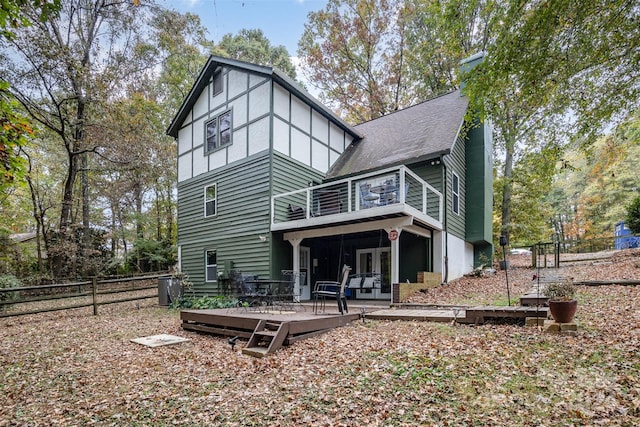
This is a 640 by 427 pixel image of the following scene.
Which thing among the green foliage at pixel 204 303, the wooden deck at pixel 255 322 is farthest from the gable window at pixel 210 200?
the wooden deck at pixel 255 322

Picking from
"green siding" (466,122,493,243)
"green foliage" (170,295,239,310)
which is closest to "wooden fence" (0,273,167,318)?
"green foliage" (170,295,239,310)

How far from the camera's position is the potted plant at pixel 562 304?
5.14 meters

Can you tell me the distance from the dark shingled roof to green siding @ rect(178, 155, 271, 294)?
2.99 m

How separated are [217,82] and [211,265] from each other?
7.03 metres

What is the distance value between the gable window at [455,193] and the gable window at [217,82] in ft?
30.6

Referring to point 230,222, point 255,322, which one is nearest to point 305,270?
point 230,222

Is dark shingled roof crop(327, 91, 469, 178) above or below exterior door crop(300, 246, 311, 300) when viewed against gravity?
above

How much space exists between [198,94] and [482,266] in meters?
13.1

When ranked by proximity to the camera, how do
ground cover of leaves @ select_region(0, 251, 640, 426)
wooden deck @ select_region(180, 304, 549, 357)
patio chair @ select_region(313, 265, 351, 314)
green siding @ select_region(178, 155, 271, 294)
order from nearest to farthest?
ground cover of leaves @ select_region(0, 251, 640, 426) → wooden deck @ select_region(180, 304, 549, 357) → patio chair @ select_region(313, 265, 351, 314) → green siding @ select_region(178, 155, 271, 294)

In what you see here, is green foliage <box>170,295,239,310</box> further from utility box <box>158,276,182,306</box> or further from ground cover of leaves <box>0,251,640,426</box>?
ground cover of leaves <box>0,251,640,426</box>

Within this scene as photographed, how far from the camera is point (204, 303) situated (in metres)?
10.5

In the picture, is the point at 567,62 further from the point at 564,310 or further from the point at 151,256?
the point at 151,256

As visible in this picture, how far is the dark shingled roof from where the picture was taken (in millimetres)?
11312

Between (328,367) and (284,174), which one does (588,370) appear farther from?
(284,174)
